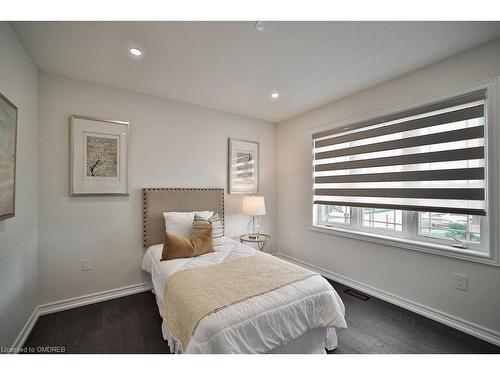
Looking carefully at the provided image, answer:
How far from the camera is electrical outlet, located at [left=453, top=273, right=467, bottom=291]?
1896 millimetres

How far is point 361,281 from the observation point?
2.65 m

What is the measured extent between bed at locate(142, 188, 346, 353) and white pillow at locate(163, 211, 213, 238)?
0.98 feet

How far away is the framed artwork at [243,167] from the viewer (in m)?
3.35

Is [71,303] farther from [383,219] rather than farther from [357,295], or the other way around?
[383,219]

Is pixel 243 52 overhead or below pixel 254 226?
overhead

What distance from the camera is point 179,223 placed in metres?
2.56

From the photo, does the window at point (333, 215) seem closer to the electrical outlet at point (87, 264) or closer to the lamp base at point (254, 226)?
the lamp base at point (254, 226)

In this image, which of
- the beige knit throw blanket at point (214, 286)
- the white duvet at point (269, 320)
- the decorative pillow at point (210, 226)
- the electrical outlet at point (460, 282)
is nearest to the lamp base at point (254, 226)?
the decorative pillow at point (210, 226)

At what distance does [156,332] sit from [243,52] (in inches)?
102

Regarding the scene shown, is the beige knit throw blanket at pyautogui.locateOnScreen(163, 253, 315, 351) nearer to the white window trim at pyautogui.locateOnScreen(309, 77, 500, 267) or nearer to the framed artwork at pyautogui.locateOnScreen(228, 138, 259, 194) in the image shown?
the white window trim at pyautogui.locateOnScreen(309, 77, 500, 267)

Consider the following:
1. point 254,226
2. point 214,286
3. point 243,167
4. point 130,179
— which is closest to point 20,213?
point 130,179

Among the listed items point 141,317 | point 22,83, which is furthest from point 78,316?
point 22,83

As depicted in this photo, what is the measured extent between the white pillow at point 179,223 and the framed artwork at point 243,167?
0.93 m
